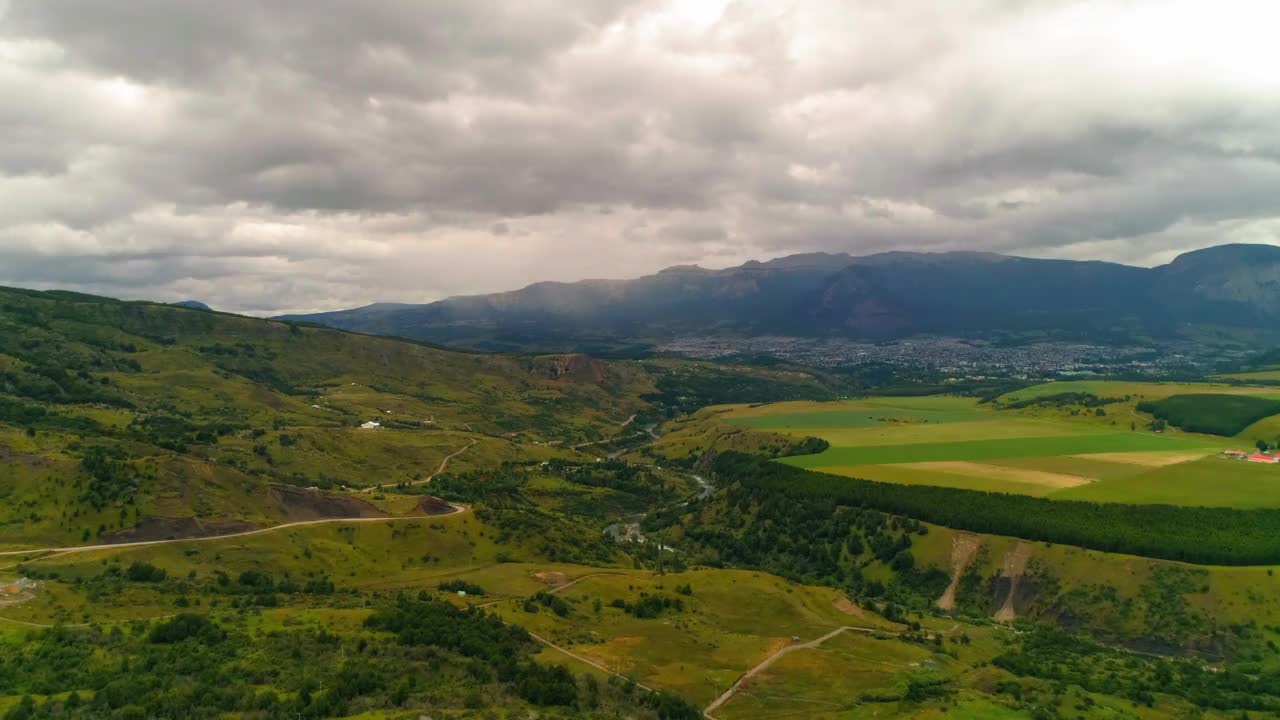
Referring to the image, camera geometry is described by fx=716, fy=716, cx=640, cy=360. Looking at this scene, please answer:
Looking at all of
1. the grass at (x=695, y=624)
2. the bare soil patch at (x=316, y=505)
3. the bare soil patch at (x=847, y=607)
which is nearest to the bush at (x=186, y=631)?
the grass at (x=695, y=624)

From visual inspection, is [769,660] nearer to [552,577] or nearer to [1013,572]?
[552,577]

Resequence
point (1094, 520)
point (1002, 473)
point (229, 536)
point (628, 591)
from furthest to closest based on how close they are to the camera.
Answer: point (1002, 473) < point (1094, 520) < point (229, 536) < point (628, 591)

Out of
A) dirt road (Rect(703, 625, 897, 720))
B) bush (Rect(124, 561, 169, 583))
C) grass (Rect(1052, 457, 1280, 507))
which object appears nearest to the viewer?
dirt road (Rect(703, 625, 897, 720))

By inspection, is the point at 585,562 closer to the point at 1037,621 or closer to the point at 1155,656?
the point at 1037,621

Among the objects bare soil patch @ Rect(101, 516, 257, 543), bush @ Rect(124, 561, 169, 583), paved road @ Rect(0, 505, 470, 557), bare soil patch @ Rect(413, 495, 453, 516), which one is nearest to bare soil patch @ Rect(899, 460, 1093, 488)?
bare soil patch @ Rect(413, 495, 453, 516)

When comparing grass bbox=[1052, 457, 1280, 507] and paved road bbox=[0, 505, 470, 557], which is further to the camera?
grass bbox=[1052, 457, 1280, 507]

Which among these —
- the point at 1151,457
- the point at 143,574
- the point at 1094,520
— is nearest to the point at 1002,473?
the point at 1094,520

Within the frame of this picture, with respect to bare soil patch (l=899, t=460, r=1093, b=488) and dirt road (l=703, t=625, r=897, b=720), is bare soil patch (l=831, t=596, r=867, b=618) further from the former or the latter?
bare soil patch (l=899, t=460, r=1093, b=488)

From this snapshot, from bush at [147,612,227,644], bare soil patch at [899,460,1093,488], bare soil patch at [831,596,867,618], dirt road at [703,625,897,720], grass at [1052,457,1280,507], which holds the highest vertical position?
bush at [147,612,227,644]

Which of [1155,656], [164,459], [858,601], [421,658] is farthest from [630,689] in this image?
[164,459]

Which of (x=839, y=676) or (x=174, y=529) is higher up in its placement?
(x=174, y=529)

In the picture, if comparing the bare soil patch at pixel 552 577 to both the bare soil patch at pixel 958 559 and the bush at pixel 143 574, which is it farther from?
the bare soil patch at pixel 958 559
